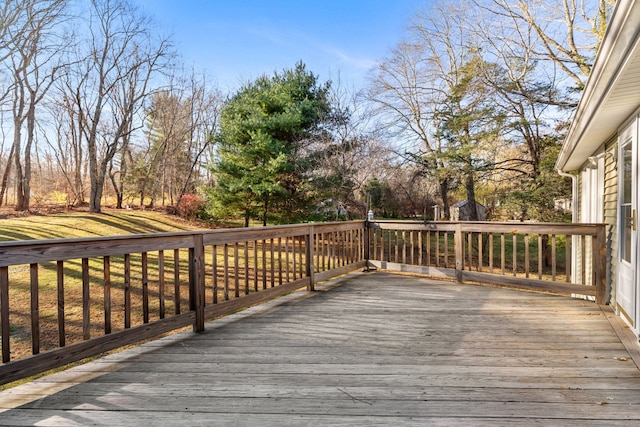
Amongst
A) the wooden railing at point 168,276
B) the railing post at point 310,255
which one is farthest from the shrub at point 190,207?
the railing post at point 310,255

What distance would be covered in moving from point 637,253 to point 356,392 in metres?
2.60

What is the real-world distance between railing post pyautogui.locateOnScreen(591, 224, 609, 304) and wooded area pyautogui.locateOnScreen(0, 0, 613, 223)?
3687 millimetres

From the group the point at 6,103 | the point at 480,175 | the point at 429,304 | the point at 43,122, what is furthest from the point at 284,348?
the point at 43,122

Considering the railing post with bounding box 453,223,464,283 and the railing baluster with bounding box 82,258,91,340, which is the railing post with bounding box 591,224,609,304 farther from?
the railing baluster with bounding box 82,258,91,340

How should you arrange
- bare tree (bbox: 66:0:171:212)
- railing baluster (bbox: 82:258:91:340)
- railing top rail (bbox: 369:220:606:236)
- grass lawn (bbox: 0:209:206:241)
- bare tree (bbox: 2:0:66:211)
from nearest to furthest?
1. railing baluster (bbox: 82:258:91:340)
2. railing top rail (bbox: 369:220:606:236)
3. grass lawn (bbox: 0:209:206:241)
4. bare tree (bbox: 2:0:66:211)
5. bare tree (bbox: 66:0:171:212)

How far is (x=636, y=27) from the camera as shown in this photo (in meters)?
1.67

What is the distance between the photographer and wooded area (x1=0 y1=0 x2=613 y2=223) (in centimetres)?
928

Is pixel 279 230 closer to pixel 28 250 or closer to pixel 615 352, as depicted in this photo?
pixel 28 250

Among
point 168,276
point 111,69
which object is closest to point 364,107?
point 168,276

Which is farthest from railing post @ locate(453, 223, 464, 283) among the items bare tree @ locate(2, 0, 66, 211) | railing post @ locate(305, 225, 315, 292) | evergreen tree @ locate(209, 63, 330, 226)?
bare tree @ locate(2, 0, 66, 211)

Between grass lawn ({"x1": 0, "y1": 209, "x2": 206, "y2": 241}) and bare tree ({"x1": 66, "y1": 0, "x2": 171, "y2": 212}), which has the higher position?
bare tree ({"x1": 66, "y1": 0, "x2": 171, "y2": 212})

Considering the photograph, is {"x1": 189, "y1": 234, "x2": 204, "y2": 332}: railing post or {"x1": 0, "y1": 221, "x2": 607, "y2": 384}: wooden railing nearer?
{"x1": 0, "y1": 221, "x2": 607, "y2": 384}: wooden railing

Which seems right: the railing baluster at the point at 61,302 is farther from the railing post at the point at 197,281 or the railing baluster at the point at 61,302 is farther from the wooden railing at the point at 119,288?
the railing post at the point at 197,281

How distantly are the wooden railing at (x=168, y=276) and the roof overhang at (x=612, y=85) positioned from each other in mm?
1107
